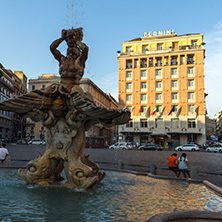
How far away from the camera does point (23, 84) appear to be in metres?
79.6

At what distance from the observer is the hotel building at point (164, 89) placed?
45.6m

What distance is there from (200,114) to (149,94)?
10.3 metres

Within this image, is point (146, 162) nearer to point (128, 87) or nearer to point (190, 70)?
point (128, 87)

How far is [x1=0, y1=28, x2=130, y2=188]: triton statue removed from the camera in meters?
5.94

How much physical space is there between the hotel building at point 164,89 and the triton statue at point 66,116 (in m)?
39.0

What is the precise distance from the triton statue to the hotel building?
38998 mm

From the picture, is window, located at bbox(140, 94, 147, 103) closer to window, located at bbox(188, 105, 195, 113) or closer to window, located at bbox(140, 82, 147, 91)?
window, located at bbox(140, 82, 147, 91)

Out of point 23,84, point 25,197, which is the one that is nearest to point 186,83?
point 25,197

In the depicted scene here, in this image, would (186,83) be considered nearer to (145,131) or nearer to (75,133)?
(145,131)

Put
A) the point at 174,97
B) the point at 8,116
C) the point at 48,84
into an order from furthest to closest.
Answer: the point at 48,84 → the point at 8,116 → the point at 174,97

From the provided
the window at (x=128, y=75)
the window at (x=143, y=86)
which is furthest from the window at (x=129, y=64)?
the window at (x=143, y=86)

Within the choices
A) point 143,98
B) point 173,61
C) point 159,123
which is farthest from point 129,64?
point 159,123

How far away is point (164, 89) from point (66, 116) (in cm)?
4298

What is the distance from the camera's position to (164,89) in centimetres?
4750
